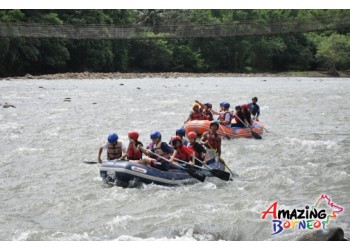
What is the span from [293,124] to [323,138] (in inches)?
124

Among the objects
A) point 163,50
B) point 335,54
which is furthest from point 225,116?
point 335,54

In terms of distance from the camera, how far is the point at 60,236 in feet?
22.7

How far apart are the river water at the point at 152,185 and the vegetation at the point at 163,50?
27.4m

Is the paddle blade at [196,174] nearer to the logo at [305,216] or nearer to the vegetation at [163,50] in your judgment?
the logo at [305,216]

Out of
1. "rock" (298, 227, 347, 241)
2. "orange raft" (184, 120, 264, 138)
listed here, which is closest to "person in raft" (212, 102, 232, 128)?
"orange raft" (184, 120, 264, 138)

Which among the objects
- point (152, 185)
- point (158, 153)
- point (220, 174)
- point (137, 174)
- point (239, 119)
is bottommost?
point (152, 185)

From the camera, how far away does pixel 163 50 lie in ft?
196

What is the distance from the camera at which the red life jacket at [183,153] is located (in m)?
9.58

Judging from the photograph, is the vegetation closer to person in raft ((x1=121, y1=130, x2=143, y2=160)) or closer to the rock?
person in raft ((x1=121, y1=130, x2=143, y2=160))

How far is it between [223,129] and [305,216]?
291 inches

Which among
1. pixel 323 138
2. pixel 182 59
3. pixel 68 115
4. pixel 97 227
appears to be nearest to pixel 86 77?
pixel 182 59

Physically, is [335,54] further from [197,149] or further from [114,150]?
[114,150]

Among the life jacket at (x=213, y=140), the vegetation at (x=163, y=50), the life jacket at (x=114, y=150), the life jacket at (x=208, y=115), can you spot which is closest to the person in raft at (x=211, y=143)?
the life jacket at (x=213, y=140)

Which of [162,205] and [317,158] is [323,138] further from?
[162,205]
